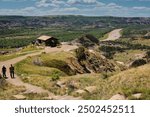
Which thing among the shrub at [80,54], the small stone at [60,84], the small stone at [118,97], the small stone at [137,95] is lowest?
the shrub at [80,54]

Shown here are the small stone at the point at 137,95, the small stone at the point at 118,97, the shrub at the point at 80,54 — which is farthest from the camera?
the shrub at the point at 80,54

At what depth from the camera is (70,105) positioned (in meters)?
15.6

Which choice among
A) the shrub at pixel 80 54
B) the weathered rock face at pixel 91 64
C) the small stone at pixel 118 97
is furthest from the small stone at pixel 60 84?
the shrub at pixel 80 54

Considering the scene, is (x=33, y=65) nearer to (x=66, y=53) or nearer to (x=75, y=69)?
(x=75, y=69)

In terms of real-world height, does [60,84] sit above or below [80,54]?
above

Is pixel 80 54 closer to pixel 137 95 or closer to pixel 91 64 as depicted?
pixel 91 64

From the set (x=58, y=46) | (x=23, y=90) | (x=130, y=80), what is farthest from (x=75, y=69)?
(x=130, y=80)

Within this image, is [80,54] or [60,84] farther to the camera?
[80,54]

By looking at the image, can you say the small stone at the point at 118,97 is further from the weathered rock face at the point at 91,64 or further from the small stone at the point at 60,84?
the weathered rock face at the point at 91,64

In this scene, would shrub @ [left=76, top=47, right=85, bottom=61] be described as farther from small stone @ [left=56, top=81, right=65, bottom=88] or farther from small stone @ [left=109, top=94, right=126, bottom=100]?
small stone @ [left=109, top=94, right=126, bottom=100]

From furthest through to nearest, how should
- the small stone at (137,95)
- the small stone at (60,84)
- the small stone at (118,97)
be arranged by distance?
1. the small stone at (60,84)
2. the small stone at (118,97)
3. the small stone at (137,95)

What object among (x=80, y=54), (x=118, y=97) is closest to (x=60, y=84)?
(x=118, y=97)

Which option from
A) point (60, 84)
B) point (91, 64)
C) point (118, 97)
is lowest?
point (91, 64)

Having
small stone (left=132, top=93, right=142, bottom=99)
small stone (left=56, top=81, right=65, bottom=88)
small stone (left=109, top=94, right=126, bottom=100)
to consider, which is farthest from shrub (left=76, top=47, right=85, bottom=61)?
small stone (left=132, top=93, right=142, bottom=99)
